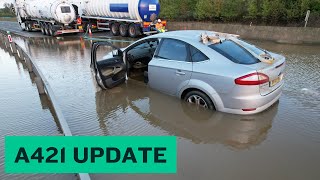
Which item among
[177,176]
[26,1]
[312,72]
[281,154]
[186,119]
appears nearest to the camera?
[177,176]

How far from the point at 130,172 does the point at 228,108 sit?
2.17 m

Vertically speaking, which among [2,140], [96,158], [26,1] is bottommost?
[2,140]

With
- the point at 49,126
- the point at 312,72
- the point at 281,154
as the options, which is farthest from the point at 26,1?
the point at 281,154

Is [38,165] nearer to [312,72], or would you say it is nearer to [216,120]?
[216,120]

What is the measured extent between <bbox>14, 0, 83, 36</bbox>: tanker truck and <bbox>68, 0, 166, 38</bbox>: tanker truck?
1.42m

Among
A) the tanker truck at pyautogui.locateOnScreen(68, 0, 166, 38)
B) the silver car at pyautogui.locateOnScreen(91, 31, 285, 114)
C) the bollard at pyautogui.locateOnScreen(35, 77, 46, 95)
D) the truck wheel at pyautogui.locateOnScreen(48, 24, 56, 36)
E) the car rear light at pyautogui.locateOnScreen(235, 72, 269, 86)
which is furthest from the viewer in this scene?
the truck wheel at pyautogui.locateOnScreen(48, 24, 56, 36)

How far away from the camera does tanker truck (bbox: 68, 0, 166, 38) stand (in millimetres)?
16750

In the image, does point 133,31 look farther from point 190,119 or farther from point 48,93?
point 190,119

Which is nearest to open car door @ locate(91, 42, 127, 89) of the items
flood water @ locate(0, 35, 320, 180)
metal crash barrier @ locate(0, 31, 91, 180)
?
flood water @ locate(0, 35, 320, 180)

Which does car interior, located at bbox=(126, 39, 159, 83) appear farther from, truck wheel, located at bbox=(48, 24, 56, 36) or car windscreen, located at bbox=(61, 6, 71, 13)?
truck wheel, located at bbox=(48, 24, 56, 36)

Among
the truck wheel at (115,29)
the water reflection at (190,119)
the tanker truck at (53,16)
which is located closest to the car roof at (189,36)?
the water reflection at (190,119)

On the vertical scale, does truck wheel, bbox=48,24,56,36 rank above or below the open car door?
below

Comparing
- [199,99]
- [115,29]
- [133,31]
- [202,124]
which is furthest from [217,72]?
[115,29]

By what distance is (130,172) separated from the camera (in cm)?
350
